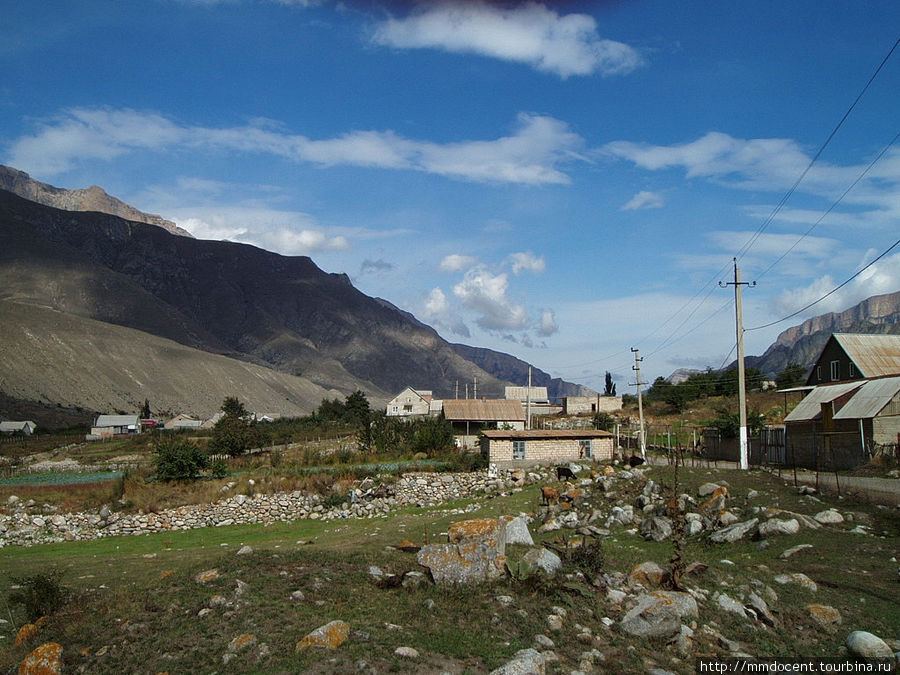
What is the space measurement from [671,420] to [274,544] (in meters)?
49.8

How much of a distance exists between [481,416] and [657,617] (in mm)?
52189

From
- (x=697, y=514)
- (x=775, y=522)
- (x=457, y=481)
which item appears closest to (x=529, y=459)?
(x=457, y=481)

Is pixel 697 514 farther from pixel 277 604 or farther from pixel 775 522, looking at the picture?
pixel 277 604

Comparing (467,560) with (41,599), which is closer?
(41,599)

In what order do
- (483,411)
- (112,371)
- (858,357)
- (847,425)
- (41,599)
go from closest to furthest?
(41,599) < (847,425) < (858,357) < (483,411) < (112,371)

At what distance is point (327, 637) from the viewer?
8.49 m

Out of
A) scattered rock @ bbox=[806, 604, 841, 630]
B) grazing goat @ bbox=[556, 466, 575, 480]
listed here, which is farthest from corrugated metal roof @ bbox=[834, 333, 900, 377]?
scattered rock @ bbox=[806, 604, 841, 630]

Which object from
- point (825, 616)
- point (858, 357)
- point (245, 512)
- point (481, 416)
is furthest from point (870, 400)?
point (481, 416)

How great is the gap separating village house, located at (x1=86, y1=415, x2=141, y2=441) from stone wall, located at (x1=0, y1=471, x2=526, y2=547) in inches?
2012

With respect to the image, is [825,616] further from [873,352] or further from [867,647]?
[873,352]

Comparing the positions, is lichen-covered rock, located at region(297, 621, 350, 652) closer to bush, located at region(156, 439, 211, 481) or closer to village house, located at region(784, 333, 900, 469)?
village house, located at region(784, 333, 900, 469)

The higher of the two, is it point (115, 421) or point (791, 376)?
point (791, 376)

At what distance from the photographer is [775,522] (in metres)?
16.3

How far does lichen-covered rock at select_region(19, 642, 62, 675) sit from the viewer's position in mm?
8078
